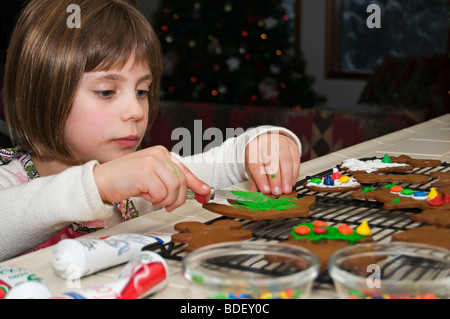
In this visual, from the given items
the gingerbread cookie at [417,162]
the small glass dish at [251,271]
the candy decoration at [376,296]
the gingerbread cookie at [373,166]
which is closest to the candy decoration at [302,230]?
the small glass dish at [251,271]

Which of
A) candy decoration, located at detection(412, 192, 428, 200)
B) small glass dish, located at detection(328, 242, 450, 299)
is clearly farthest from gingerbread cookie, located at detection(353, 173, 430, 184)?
small glass dish, located at detection(328, 242, 450, 299)

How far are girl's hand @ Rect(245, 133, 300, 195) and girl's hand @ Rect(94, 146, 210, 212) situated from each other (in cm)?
20

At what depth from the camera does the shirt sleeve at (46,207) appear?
0.96m

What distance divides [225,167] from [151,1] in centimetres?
520

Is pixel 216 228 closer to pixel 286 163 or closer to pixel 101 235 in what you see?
pixel 101 235

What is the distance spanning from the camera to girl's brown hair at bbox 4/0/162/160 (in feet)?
4.38

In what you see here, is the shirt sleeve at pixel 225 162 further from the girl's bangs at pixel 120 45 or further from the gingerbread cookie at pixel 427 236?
the gingerbread cookie at pixel 427 236

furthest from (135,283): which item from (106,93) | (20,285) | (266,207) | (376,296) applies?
(106,93)

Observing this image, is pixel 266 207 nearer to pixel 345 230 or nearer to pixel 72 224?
pixel 345 230

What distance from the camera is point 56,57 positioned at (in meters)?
A: 1.35

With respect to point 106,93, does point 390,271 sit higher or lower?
lower

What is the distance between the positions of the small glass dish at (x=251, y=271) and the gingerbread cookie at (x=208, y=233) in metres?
0.08

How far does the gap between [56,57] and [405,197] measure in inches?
33.4
